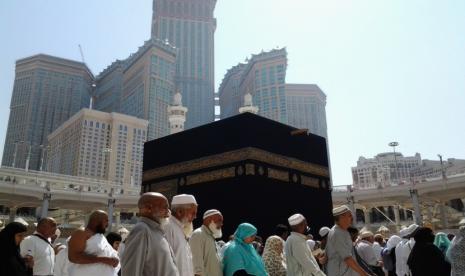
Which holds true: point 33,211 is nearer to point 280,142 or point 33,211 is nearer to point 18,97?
point 18,97

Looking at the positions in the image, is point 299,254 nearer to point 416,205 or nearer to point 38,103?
point 416,205

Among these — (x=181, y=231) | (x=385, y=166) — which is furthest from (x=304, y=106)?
(x=181, y=231)

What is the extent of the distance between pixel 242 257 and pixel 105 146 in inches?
2036

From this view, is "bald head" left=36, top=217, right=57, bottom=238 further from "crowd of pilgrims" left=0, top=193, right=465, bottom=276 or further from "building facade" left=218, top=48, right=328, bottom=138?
"building facade" left=218, top=48, right=328, bottom=138

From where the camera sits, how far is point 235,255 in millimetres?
2922

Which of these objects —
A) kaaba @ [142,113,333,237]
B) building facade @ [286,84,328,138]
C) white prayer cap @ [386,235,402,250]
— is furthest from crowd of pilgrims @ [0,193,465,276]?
building facade @ [286,84,328,138]

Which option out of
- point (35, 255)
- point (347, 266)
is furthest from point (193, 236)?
point (35, 255)

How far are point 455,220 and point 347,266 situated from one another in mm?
36112

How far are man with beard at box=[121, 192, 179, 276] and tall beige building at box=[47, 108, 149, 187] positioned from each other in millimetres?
49271

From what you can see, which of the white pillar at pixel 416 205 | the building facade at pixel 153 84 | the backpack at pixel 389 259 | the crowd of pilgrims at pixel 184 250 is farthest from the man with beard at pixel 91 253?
the building facade at pixel 153 84

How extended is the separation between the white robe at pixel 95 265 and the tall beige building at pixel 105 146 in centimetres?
4870

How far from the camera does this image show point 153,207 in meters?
2.11

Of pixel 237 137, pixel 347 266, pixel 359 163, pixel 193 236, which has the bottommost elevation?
pixel 347 266

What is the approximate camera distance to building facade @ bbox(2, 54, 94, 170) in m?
63.6
